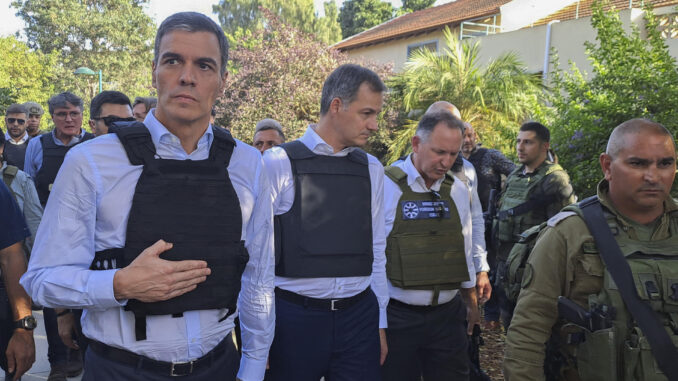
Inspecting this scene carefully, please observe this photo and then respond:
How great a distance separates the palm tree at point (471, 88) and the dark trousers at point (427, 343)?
10217 mm

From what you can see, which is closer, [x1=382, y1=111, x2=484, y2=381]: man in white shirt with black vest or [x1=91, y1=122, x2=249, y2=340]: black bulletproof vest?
[x1=91, y1=122, x2=249, y2=340]: black bulletproof vest

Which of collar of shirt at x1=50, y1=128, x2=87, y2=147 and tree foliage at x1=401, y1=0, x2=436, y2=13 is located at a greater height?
tree foliage at x1=401, y1=0, x2=436, y2=13

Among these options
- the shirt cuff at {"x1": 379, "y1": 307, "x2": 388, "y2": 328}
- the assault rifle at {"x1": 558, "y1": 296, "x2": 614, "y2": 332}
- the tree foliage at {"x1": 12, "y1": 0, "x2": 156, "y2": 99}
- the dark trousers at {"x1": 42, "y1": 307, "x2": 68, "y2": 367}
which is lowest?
the dark trousers at {"x1": 42, "y1": 307, "x2": 68, "y2": 367}

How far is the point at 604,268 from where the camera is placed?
2.30 meters

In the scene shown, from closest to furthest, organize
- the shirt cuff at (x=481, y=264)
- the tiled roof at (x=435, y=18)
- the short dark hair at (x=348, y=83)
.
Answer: the short dark hair at (x=348, y=83) → the shirt cuff at (x=481, y=264) → the tiled roof at (x=435, y=18)

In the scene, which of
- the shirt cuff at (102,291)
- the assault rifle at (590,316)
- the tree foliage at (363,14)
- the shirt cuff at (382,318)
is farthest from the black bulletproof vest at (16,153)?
the tree foliage at (363,14)

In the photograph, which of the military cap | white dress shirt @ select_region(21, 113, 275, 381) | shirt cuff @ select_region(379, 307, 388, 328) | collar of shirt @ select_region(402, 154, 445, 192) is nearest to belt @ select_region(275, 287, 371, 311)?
shirt cuff @ select_region(379, 307, 388, 328)

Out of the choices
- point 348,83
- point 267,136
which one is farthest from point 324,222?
point 267,136

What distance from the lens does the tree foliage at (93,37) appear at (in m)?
39.8

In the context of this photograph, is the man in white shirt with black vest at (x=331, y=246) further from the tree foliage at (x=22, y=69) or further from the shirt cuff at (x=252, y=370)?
the tree foliage at (x=22, y=69)

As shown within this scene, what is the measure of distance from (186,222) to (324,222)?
0.93 m

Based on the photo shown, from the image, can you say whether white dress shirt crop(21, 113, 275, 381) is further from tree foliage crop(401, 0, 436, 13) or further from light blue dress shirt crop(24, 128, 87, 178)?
tree foliage crop(401, 0, 436, 13)

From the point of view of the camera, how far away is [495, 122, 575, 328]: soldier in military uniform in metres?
5.09

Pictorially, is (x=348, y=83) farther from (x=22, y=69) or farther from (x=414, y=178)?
(x=22, y=69)
